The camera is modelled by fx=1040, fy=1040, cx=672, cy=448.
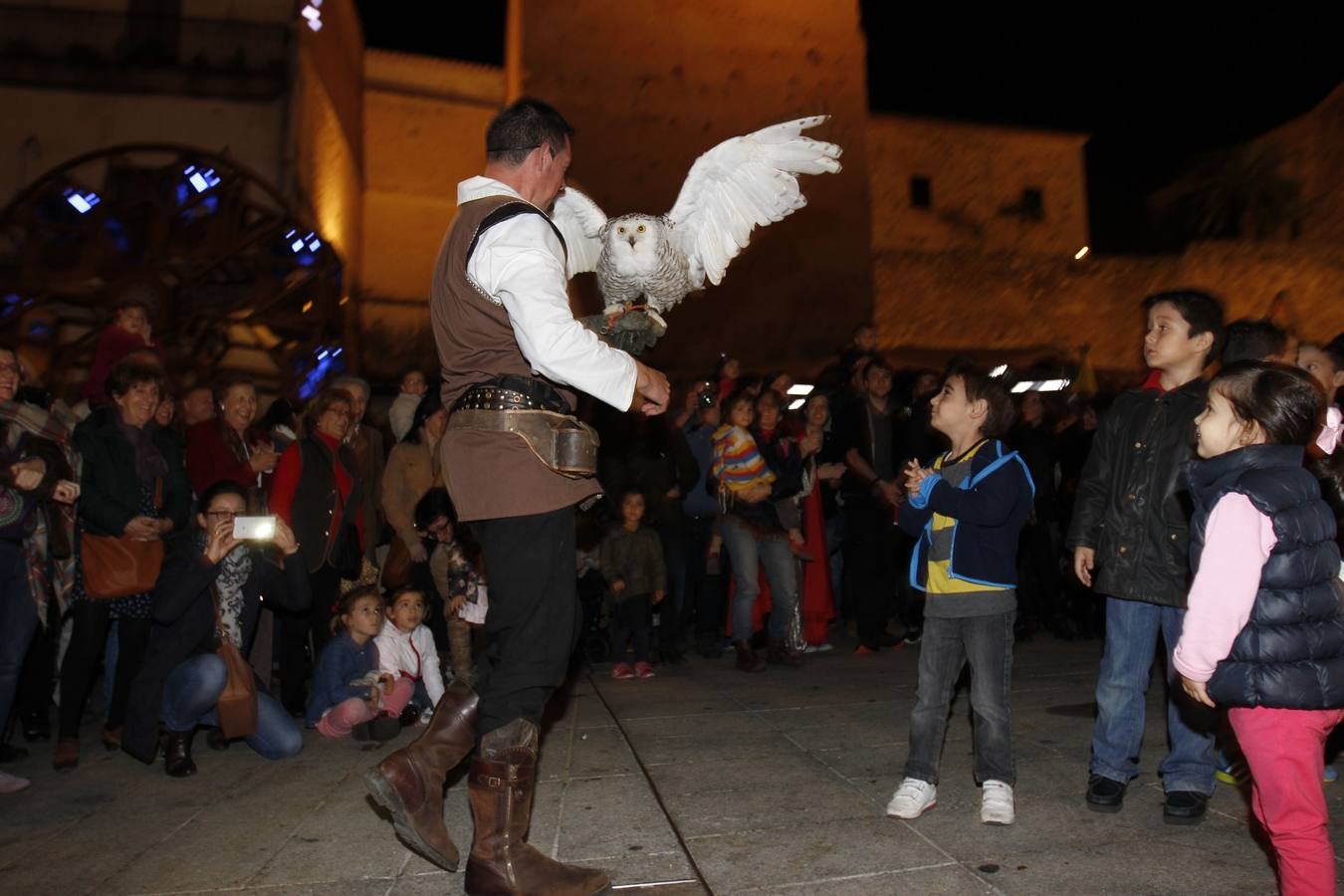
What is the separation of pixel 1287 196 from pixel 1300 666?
23224 millimetres

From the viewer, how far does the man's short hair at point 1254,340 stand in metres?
3.93

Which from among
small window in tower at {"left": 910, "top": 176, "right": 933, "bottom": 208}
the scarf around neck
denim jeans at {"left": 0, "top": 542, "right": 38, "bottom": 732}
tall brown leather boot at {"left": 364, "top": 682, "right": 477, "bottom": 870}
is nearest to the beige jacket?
the scarf around neck

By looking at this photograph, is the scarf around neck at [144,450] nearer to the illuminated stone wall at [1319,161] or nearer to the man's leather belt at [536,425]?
the man's leather belt at [536,425]

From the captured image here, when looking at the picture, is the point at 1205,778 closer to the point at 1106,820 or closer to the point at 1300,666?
the point at 1106,820

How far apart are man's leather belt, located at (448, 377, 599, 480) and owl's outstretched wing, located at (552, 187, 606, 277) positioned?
2.26m

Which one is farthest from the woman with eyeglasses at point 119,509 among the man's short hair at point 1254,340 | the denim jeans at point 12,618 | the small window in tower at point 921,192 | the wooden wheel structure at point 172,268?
the small window in tower at point 921,192

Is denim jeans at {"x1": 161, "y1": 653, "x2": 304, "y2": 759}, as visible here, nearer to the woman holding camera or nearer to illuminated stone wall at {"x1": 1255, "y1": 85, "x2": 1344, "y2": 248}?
the woman holding camera

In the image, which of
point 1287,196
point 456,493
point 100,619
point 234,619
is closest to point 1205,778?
point 456,493

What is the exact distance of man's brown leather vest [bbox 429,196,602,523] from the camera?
A: 2.75 m

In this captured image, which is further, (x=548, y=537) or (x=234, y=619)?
(x=234, y=619)

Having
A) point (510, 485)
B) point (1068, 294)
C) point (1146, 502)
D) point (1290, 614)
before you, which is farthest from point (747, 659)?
point (1068, 294)

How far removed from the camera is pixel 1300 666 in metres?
2.49

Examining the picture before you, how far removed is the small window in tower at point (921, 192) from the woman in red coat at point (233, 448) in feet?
60.4

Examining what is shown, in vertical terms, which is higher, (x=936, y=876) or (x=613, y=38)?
(x=613, y=38)
